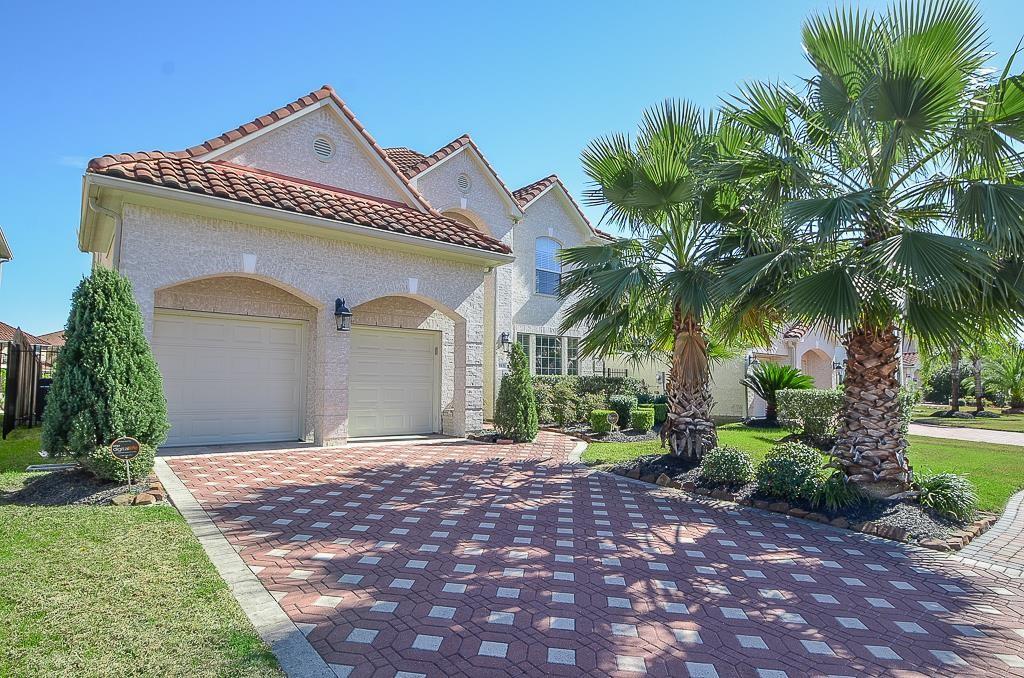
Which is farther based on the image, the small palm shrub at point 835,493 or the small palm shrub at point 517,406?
the small palm shrub at point 517,406

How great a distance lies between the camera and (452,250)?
13102 mm

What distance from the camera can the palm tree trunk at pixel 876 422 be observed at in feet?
24.4

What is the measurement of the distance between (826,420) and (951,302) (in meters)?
9.72

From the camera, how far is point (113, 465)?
710cm

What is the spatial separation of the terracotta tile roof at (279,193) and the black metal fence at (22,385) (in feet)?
15.1

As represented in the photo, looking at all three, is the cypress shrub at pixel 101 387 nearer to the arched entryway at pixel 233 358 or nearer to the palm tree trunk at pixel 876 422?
the arched entryway at pixel 233 358

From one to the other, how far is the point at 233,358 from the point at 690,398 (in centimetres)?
956

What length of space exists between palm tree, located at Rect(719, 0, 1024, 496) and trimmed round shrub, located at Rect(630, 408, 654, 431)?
872cm

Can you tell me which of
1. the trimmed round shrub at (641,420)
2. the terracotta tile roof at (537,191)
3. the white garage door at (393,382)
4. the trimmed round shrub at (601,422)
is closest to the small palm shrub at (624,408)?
the trimmed round shrub at (641,420)

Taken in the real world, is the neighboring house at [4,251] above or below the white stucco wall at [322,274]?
above

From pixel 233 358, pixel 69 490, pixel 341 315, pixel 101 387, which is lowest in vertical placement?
pixel 69 490

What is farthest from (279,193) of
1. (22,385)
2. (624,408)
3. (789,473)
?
(624,408)

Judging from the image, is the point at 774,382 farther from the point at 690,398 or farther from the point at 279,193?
the point at 279,193

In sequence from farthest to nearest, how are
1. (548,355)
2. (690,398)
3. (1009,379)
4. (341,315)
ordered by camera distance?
(1009,379)
(548,355)
(341,315)
(690,398)
